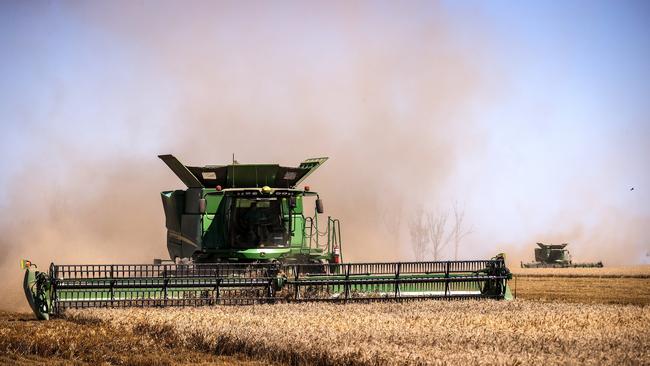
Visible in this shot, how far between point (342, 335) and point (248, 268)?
19.3 ft

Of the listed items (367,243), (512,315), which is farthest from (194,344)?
(367,243)

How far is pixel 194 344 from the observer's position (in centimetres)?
1223

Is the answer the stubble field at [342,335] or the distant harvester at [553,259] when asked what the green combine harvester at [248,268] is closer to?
the stubble field at [342,335]

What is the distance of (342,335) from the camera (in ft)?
37.6

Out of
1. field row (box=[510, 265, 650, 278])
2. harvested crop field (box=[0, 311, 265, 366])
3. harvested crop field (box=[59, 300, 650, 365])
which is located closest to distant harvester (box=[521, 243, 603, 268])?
field row (box=[510, 265, 650, 278])

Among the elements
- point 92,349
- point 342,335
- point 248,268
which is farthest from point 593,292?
point 92,349

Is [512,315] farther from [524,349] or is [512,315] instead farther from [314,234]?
[314,234]

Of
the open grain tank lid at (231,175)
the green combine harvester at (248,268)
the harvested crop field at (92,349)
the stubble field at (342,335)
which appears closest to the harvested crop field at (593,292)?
the green combine harvester at (248,268)

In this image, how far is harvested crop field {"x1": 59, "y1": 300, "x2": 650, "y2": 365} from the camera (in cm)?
988

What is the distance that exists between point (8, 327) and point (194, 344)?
370 centimetres

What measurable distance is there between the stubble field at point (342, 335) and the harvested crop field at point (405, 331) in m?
0.01

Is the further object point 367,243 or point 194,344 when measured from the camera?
point 367,243

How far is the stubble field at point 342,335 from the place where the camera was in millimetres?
10031

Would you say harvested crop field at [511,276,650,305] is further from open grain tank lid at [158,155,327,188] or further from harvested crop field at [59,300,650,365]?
open grain tank lid at [158,155,327,188]
